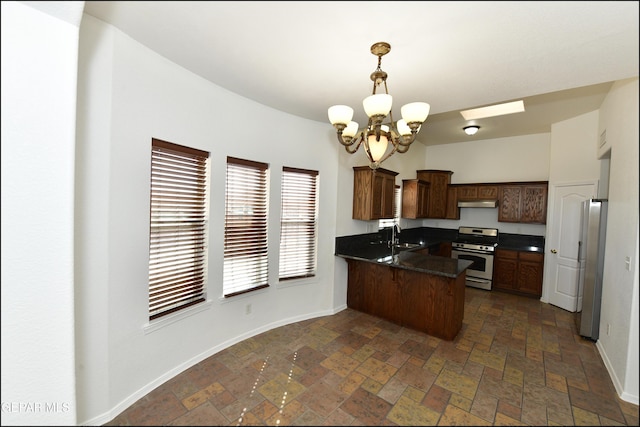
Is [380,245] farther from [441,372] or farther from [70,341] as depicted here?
[70,341]

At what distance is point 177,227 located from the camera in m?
2.31

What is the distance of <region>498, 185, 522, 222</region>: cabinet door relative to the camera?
4957 mm

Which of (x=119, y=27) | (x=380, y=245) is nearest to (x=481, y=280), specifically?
(x=380, y=245)

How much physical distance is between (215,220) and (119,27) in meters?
1.66

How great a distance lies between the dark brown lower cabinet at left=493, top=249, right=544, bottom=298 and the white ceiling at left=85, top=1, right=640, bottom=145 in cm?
302

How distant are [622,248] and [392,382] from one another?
6.29 ft

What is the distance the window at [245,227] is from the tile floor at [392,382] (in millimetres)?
720

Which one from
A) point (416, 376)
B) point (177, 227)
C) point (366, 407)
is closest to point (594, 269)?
point (416, 376)

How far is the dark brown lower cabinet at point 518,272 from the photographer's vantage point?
455 centimetres

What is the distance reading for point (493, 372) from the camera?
2.43 meters

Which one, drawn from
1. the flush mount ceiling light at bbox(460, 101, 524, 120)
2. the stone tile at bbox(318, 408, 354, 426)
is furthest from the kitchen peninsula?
the flush mount ceiling light at bbox(460, 101, 524, 120)

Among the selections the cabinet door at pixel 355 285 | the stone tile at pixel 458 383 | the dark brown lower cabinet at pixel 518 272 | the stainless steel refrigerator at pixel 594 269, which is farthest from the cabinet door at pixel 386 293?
the dark brown lower cabinet at pixel 518 272

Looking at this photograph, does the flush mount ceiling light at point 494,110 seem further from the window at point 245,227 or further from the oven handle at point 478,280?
the window at point 245,227

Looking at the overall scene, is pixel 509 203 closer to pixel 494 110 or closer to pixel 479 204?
pixel 479 204
